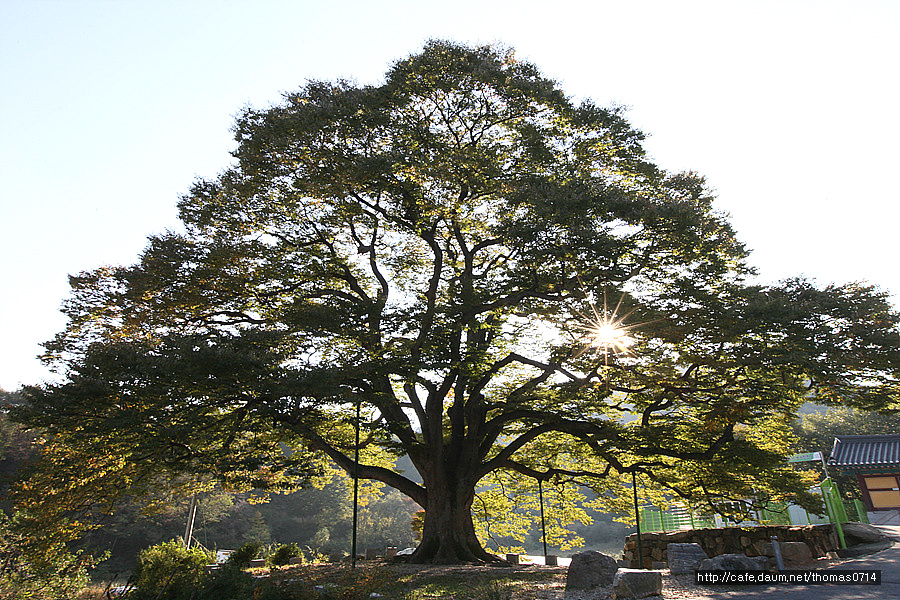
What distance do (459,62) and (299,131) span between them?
5.41 m

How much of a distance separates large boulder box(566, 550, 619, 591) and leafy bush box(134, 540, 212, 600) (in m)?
6.43

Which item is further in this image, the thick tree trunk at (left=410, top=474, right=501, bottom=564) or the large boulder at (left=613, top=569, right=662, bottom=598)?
the thick tree trunk at (left=410, top=474, right=501, bottom=564)

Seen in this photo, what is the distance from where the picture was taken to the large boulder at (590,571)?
9.26 m

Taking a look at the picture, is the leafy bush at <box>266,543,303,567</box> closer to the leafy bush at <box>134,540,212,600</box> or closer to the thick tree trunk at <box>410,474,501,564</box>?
the leafy bush at <box>134,540,212,600</box>

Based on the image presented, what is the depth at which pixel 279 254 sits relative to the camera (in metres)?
15.3

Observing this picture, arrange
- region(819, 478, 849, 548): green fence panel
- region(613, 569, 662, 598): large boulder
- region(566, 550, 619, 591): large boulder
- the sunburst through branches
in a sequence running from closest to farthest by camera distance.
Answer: region(613, 569, 662, 598): large boulder < region(566, 550, 619, 591): large boulder < the sunburst through branches < region(819, 478, 849, 548): green fence panel

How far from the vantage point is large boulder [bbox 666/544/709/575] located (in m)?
10.7

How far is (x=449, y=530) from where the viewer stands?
15.2 m

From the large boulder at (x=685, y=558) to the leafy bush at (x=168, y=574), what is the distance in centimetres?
922

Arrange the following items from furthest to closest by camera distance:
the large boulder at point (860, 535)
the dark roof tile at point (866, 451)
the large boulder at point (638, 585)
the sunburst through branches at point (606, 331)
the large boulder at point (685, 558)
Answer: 1. the dark roof tile at point (866, 451)
2. the large boulder at point (860, 535)
3. the sunburst through branches at point (606, 331)
4. the large boulder at point (685, 558)
5. the large boulder at point (638, 585)

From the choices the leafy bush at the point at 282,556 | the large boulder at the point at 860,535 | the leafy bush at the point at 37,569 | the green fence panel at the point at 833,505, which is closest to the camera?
the leafy bush at the point at 37,569

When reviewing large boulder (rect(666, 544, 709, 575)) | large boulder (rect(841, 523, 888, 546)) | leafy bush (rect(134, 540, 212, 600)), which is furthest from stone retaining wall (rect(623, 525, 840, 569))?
leafy bush (rect(134, 540, 212, 600))

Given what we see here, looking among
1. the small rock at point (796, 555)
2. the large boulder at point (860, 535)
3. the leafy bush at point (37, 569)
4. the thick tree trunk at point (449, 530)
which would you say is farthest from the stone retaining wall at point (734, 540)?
the leafy bush at point (37, 569)

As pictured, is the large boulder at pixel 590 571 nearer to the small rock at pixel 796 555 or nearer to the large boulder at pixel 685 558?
the large boulder at pixel 685 558
